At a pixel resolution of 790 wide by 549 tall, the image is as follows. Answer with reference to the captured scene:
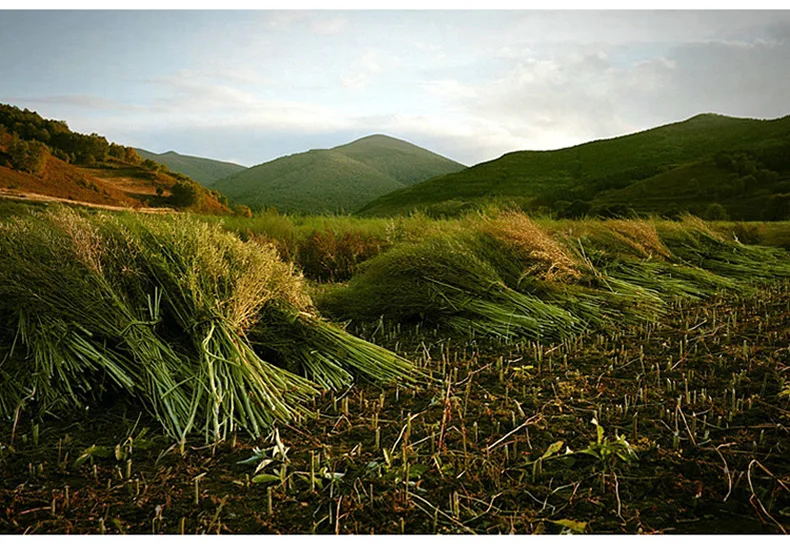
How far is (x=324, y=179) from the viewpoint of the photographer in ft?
70.2

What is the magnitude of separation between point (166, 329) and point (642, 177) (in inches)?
622

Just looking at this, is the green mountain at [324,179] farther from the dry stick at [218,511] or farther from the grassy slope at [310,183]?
the dry stick at [218,511]

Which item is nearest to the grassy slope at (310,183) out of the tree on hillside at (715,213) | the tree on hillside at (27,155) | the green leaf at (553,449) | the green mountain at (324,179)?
the green mountain at (324,179)

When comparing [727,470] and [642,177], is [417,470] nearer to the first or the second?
[727,470]

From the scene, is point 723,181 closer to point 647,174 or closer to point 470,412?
point 647,174

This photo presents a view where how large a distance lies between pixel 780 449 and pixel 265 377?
1787mm

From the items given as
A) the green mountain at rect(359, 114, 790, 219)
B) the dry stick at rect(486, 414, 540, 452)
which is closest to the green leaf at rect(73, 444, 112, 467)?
the dry stick at rect(486, 414, 540, 452)

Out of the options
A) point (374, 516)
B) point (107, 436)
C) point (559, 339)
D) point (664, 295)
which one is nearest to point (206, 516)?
point (374, 516)

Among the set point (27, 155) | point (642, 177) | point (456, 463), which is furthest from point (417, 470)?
point (642, 177)

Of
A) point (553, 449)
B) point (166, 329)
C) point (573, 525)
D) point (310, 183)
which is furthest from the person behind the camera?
point (310, 183)

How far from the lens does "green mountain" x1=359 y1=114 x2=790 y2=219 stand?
38.2ft

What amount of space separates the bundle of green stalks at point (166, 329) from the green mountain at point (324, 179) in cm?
875

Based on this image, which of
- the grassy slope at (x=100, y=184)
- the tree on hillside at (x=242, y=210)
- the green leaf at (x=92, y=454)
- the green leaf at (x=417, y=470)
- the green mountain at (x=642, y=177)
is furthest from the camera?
the green mountain at (x=642, y=177)

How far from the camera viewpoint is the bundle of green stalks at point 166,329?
2.18m
